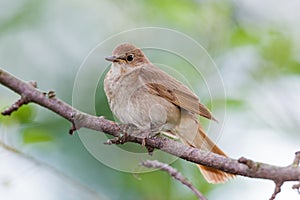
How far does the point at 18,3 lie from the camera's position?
4098mm

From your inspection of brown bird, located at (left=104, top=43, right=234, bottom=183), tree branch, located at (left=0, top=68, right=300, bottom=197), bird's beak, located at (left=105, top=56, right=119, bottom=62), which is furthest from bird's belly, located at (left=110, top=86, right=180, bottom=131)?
tree branch, located at (left=0, top=68, right=300, bottom=197)

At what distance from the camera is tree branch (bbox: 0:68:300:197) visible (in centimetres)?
130

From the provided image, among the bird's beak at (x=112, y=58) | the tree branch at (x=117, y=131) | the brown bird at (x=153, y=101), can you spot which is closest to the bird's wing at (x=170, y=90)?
the brown bird at (x=153, y=101)

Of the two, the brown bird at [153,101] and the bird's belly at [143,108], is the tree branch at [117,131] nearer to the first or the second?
the brown bird at [153,101]

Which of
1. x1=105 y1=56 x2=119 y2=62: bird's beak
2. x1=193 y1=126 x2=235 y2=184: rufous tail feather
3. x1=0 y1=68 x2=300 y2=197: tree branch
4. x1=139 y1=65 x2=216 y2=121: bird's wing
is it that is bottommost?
x1=0 y1=68 x2=300 y2=197: tree branch

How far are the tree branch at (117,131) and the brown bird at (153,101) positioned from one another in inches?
16.6

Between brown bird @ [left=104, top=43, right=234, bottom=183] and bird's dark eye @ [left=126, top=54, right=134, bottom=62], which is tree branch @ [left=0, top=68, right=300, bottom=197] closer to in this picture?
brown bird @ [left=104, top=43, right=234, bottom=183]

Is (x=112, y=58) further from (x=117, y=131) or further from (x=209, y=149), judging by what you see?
(x=117, y=131)

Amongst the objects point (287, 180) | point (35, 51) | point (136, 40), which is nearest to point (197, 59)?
point (136, 40)

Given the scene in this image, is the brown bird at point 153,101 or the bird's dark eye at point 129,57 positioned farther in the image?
the bird's dark eye at point 129,57

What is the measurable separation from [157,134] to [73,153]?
142 cm

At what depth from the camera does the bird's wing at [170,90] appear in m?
2.06

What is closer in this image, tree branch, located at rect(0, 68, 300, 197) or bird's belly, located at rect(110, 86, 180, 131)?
tree branch, located at rect(0, 68, 300, 197)

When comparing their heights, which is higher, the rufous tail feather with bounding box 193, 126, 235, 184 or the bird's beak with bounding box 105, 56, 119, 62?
the bird's beak with bounding box 105, 56, 119, 62
